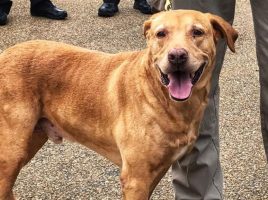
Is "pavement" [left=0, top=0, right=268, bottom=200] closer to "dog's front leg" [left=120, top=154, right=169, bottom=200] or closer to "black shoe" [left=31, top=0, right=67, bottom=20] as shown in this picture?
"black shoe" [left=31, top=0, right=67, bottom=20]

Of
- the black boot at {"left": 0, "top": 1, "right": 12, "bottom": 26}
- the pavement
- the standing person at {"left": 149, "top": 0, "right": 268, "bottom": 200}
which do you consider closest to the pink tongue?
the standing person at {"left": 149, "top": 0, "right": 268, "bottom": 200}

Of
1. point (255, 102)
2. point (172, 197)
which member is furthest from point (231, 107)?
point (172, 197)

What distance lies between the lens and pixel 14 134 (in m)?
3.27

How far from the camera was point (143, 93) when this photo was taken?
118 inches

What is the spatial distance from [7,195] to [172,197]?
3.89ft

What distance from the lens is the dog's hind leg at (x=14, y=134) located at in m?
3.24

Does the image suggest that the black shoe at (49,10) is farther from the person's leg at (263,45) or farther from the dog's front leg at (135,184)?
the dog's front leg at (135,184)

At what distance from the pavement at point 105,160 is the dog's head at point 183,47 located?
140 cm

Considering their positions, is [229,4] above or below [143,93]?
above

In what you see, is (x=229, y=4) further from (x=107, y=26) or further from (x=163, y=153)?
(x=107, y=26)

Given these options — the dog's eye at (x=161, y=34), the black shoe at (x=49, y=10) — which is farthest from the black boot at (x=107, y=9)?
the dog's eye at (x=161, y=34)

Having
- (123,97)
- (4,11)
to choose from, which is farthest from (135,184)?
(4,11)

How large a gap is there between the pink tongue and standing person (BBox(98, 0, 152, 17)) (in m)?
5.11

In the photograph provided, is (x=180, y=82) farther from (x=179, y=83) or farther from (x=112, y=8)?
(x=112, y=8)
